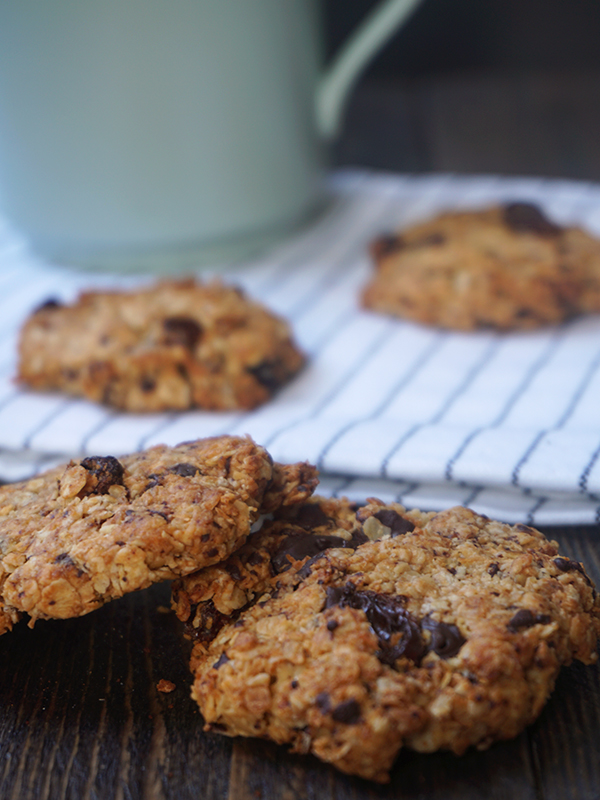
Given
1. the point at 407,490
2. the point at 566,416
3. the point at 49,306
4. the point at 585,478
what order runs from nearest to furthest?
the point at 585,478
the point at 407,490
the point at 566,416
the point at 49,306

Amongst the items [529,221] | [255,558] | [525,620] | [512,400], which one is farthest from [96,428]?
[529,221]

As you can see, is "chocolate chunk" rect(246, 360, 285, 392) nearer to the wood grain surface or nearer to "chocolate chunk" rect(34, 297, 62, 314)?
"chocolate chunk" rect(34, 297, 62, 314)

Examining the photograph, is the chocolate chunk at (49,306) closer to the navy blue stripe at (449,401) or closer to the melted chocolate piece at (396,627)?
the navy blue stripe at (449,401)

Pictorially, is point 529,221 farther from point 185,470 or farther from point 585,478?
point 185,470

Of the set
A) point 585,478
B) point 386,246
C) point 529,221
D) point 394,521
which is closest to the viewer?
point 394,521

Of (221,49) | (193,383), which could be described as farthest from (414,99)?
(193,383)

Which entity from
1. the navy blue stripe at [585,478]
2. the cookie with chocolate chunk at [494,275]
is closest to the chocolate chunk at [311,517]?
the navy blue stripe at [585,478]

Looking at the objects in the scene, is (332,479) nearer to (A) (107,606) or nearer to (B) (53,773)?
(A) (107,606)
